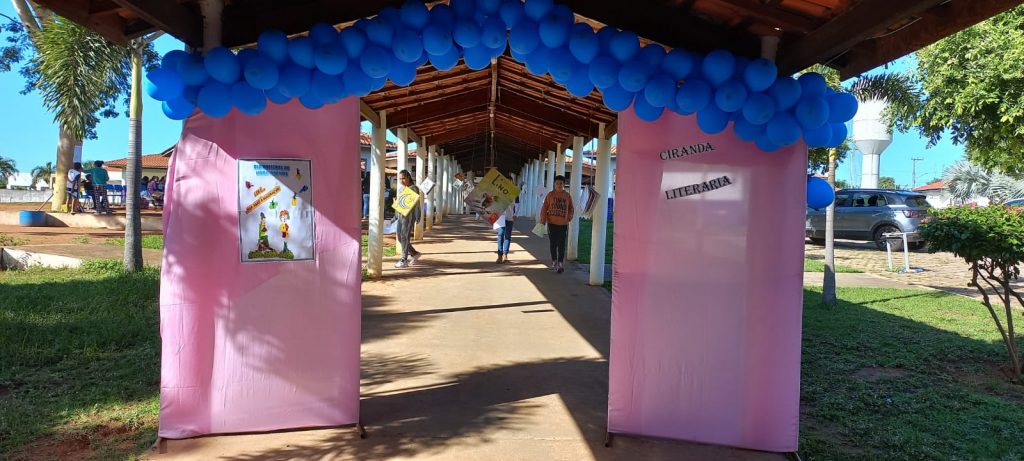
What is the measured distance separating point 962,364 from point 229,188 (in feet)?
21.0

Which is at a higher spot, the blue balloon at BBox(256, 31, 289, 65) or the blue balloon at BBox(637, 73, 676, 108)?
the blue balloon at BBox(256, 31, 289, 65)

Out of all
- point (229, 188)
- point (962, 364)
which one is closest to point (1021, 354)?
point (962, 364)

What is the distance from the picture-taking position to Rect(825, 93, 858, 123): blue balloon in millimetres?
3773

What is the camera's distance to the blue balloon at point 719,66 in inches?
140

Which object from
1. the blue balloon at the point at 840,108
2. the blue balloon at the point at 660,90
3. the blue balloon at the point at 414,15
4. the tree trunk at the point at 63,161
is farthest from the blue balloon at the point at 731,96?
the tree trunk at the point at 63,161

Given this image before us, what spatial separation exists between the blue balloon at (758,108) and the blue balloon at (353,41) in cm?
213

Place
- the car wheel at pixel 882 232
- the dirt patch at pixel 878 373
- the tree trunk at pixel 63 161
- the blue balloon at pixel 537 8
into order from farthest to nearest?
the tree trunk at pixel 63 161 < the car wheel at pixel 882 232 < the dirt patch at pixel 878 373 < the blue balloon at pixel 537 8

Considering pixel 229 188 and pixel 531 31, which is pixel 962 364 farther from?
pixel 229 188

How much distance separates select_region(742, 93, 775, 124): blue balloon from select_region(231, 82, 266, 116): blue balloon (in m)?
2.71

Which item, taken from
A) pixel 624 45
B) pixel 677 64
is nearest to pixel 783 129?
pixel 677 64

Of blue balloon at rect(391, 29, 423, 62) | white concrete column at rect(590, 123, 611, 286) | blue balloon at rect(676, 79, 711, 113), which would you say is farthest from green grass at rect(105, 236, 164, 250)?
blue balloon at rect(676, 79, 711, 113)

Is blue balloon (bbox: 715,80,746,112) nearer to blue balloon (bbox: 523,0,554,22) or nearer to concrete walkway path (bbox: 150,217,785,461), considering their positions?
blue balloon (bbox: 523,0,554,22)

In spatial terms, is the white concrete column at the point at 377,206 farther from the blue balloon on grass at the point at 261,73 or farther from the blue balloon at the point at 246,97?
the blue balloon on grass at the point at 261,73

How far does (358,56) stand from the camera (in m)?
3.55
